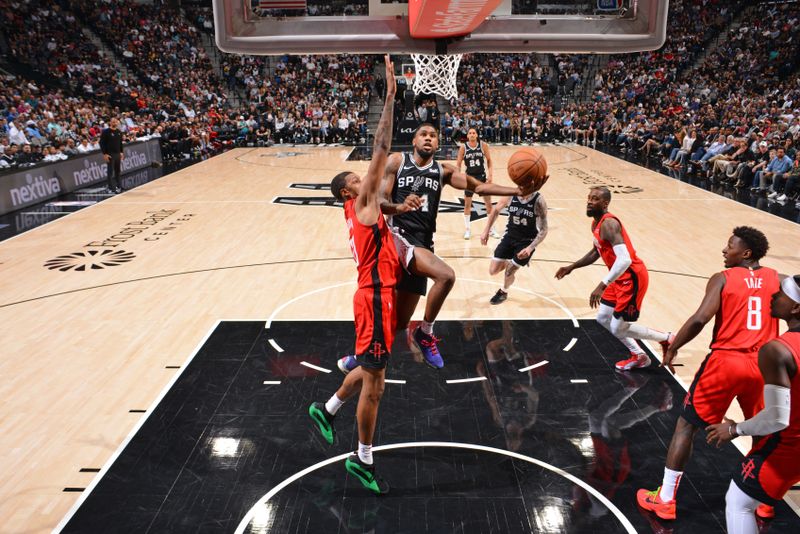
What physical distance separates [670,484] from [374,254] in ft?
6.66

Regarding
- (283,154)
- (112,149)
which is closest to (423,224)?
(112,149)

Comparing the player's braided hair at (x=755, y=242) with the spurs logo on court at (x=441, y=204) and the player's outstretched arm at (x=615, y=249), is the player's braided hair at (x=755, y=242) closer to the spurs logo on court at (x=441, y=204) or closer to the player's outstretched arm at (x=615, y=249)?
the player's outstretched arm at (x=615, y=249)

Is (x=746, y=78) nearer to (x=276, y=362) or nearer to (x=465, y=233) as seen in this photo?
(x=465, y=233)

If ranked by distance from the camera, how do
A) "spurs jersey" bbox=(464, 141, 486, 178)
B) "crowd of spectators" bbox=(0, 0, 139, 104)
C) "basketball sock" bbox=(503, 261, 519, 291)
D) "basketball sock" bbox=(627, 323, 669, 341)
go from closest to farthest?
"basketball sock" bbox=(627, 323, 669, 341) → "basketball sock" bbox=(503, 261, 519, 291) → "spurs jersey" bbox=(464, 141, 486, 178) → "crowd of spectators" bbox=(0, 0, 139, 104)

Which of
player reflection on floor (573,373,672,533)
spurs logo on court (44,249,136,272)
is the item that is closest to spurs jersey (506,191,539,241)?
player reflection on floor (573,373,672,533)

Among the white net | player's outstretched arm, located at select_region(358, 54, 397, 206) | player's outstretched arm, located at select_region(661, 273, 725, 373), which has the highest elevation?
the white net

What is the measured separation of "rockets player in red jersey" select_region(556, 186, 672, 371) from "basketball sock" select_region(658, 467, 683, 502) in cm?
169

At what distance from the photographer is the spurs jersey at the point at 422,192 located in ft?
15.8

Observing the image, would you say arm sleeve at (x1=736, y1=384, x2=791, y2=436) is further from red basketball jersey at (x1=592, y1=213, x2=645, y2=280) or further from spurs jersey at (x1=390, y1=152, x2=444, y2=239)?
spurs jersey at (x1=390, y1=152, x2=444, y2=239)

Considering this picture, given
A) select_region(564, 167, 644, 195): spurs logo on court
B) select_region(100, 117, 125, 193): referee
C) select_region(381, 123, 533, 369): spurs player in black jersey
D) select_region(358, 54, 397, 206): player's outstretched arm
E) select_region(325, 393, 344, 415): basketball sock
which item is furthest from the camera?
select_region(564, 167, 644, 195): spurs logo on court

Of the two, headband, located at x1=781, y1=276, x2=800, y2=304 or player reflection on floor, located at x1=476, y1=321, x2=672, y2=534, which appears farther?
player reflection on floor, located at x1=476, y1=321, x2=672, y2=534

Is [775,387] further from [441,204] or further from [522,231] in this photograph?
[441,204]

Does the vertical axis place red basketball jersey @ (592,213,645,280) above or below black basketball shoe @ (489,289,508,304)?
above

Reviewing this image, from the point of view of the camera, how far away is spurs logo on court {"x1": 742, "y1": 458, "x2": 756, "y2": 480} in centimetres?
271
